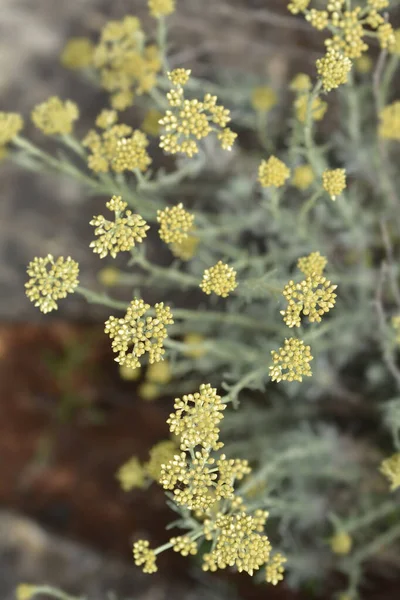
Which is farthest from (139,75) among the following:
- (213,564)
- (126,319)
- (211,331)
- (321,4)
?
(213,564)

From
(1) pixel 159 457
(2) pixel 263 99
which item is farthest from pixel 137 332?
(2) pixel 263 99

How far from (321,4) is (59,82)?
124 cm

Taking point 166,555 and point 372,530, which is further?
point 166,555

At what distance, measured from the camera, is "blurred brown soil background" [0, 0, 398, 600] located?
7.44 ft

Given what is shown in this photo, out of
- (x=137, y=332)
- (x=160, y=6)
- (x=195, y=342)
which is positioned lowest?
(x=137, y=332)

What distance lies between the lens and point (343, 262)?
87.2 inches

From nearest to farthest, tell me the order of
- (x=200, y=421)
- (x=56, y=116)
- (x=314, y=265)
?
(x=200, y=421), (x=314, y=265), (x=56, y=116)

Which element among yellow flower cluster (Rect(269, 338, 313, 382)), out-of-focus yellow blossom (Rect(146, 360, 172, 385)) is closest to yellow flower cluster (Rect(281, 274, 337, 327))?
yellow flower cluster (Rect(269, 338, 313, 382))

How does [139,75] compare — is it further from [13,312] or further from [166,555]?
[166,555]

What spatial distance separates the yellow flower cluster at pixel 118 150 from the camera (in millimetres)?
1375

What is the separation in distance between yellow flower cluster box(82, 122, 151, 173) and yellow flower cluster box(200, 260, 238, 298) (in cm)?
31

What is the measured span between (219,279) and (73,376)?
172 centimetres

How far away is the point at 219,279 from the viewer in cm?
126

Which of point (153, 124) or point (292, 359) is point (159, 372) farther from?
point (292, 359)
